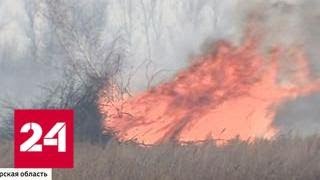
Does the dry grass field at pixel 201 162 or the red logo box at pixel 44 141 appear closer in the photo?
the red logo box at pixel 44 141

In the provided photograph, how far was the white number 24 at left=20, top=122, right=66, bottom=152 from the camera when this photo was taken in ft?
29.7

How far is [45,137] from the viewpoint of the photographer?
9.04 m

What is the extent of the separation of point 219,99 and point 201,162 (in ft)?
10.5

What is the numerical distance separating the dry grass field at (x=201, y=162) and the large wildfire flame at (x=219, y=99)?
1.35 metres

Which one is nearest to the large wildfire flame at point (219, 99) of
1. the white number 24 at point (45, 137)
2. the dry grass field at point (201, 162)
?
the dry grass field at point (201, 162)

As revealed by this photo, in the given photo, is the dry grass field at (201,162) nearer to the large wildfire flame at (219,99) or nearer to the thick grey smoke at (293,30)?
the thick grey smoke at (293,30)

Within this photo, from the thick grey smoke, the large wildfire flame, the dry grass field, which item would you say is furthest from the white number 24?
the thick grey smoke

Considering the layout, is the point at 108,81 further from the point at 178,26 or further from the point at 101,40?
the point at 178,26

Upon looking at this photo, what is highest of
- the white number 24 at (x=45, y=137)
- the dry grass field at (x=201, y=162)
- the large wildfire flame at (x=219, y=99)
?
the large wildfire flame at (x=219, y=99)

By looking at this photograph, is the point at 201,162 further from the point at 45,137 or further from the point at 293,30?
the point at 293,30

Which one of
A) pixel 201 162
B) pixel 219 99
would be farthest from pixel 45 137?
pixel 219 99

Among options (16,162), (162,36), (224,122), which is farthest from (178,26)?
(16,162)

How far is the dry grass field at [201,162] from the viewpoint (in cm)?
958

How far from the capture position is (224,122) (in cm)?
1304
